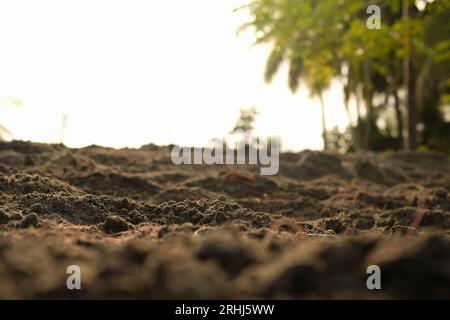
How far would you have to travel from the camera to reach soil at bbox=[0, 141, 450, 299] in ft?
6.01

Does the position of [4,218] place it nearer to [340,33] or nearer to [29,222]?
[29,222]

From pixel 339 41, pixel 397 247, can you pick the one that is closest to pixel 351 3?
pixel 339 41

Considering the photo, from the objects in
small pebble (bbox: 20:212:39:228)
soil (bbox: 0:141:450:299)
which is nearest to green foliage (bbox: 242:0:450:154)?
soil (bbox: 0:141:450:299)

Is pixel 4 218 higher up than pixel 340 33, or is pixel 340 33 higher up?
pixel 340 33

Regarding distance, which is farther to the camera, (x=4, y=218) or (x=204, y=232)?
(x=4, y=218)

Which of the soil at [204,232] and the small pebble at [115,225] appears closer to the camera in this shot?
the soil at [204,232]

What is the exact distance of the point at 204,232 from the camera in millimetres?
2844

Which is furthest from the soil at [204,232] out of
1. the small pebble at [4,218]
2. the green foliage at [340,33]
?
the green foliage at [340,33]

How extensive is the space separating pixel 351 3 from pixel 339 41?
1.30 m

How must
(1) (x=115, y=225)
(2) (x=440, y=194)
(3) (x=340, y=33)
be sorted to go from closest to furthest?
(1) (x=115, y=225) → (2) (x=440, y=194) → (3) (x=340, y=33)

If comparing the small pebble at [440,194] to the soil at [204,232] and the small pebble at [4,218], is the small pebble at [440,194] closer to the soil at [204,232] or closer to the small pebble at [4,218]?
the soil at [204,232]

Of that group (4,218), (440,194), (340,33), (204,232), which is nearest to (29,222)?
(4,218)

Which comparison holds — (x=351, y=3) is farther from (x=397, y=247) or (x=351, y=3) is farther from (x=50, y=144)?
(x=397, y=247)

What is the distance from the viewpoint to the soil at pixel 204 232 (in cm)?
183
